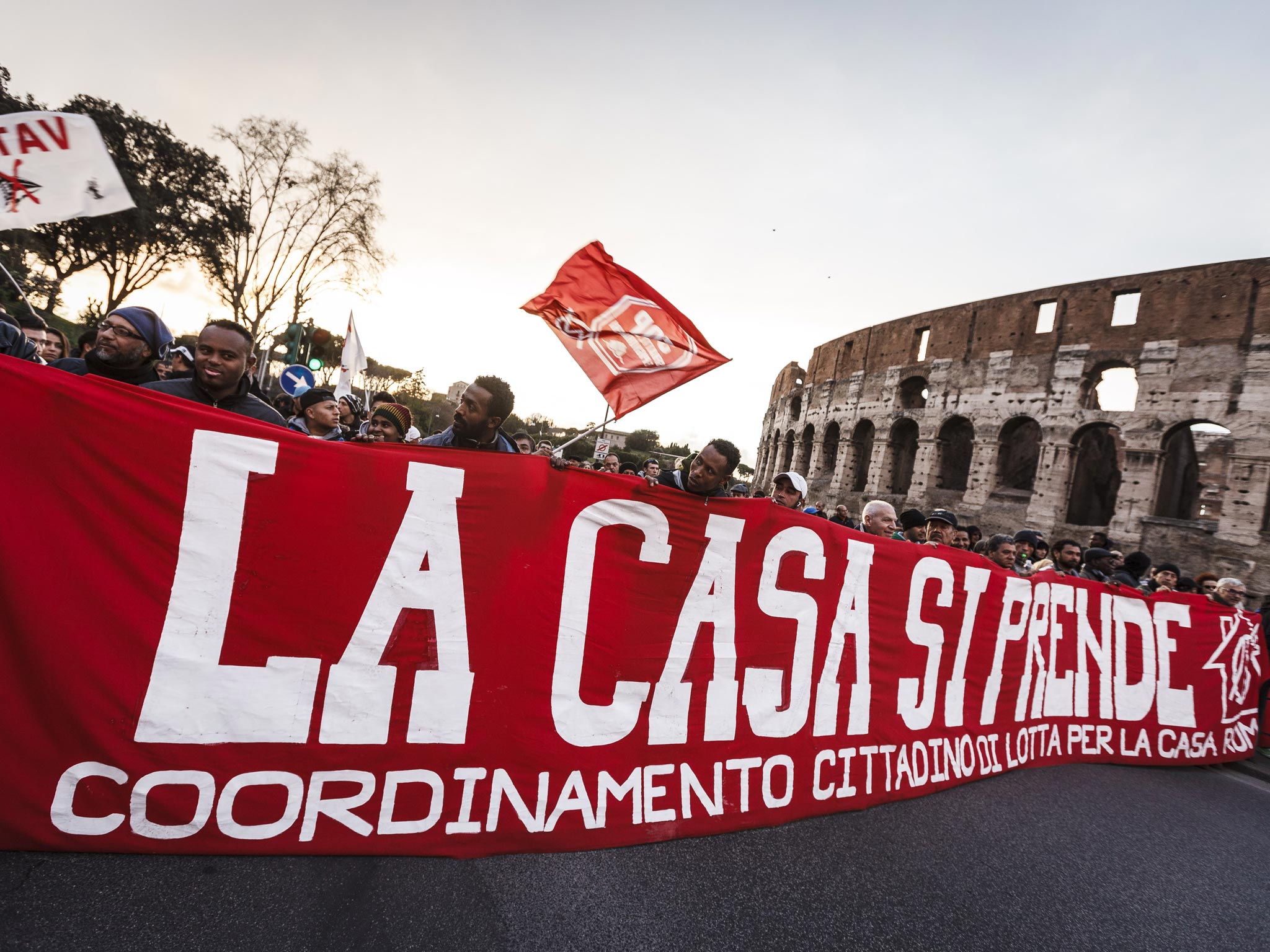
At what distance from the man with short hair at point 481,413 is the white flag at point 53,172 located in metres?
2.20

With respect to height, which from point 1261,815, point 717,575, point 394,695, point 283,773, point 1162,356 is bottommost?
point 1261,815

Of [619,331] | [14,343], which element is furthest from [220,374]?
[619,331]

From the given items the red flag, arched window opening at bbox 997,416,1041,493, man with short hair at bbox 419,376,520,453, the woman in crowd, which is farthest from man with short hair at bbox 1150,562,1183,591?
arched window opening at bbox 997,416,1041,493

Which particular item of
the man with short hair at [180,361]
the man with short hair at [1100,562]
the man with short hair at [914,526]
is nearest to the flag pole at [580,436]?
the man with short hair at [180,361]

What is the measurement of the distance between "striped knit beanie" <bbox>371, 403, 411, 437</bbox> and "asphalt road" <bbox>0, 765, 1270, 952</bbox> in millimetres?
2893

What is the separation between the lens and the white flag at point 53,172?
3430 millimetres

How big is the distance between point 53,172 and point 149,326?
152 cm

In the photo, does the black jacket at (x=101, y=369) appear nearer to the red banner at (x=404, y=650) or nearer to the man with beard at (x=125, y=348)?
the man with beard at (x=125, y=348)

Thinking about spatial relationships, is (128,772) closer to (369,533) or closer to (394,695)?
(394,695)

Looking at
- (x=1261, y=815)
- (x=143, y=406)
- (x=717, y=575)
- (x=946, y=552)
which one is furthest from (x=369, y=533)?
(x=1261, y=815)

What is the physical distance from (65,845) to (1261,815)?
716 cm

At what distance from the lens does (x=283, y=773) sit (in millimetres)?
2254

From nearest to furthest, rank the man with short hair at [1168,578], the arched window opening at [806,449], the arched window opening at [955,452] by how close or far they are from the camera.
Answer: the man with short hair at [1168,578], the arched window opening at [955,452], the arched window opening at [806,449]

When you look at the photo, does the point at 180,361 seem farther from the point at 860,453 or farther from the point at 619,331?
the point at 860,453
